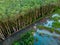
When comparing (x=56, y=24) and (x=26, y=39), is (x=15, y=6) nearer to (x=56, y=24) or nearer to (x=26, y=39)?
(x=26, y=39)

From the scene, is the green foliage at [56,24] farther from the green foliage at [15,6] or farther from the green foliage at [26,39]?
the green foliage at [26,39]

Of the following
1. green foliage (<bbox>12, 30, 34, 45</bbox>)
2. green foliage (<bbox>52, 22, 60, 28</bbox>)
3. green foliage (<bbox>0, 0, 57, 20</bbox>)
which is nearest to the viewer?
green foliage (<bbox>12, 30, 34, 45</bbox>)

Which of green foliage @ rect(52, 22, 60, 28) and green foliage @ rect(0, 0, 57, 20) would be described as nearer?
green foliage @ rect(0, 0, 57, 20)

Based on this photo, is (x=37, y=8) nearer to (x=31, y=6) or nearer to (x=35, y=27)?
(x=31, y=6)

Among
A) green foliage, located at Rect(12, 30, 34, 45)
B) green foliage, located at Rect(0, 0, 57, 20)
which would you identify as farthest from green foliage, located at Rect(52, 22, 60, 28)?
green foliage, located at Rect(12, 30, 34, 45)

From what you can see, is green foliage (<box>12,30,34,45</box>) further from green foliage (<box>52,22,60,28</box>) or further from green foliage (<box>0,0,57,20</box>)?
green foliage (<box>52,22,60,28</box>)

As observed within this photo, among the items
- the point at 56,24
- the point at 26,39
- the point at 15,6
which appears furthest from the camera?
the point at 56,24

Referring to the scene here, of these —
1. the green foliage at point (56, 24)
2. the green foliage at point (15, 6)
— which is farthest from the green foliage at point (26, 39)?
the green foliage at point (56, 24)

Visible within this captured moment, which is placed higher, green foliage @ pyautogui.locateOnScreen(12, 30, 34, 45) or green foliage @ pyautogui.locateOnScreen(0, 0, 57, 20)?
green foliage @ pyautogui.locateOnScreen(0, 0, 57, 20)

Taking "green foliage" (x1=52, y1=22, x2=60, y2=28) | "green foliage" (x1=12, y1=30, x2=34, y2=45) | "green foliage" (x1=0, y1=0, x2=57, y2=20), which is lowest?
"green foliage" (x1=52, y1=22, x2=60, y2=28)

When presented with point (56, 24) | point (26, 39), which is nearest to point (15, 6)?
point (26, 39)

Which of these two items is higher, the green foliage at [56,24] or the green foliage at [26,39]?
the green foliage at [26,39]

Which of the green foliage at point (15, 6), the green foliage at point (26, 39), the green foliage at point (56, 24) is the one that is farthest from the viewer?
the green foliage at point (56, 24)
